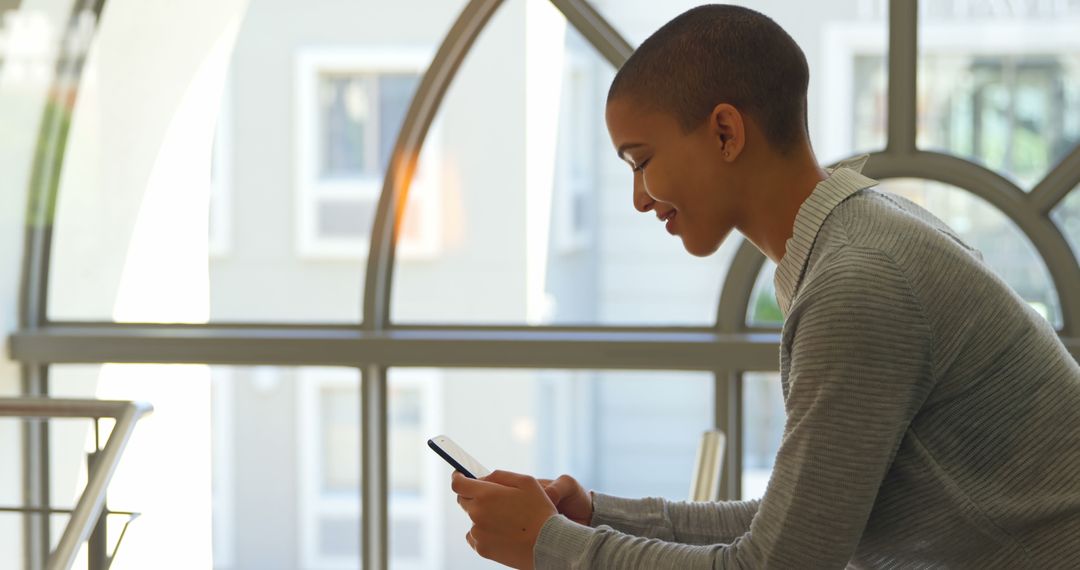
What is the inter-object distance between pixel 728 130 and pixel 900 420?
1.21ft

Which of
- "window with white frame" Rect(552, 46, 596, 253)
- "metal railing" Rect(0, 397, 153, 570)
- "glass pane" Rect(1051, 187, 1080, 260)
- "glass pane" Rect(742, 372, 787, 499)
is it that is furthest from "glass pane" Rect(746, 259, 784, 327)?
"metal railing" Rect(0, 397, 153, 570)

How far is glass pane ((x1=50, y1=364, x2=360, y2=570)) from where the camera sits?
3922 millimetres

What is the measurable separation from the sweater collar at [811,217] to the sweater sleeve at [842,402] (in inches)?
3.2

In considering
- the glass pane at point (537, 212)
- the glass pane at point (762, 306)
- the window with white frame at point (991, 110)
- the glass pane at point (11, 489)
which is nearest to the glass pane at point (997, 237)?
the window with white frame at point (991, 110)

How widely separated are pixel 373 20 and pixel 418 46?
18cm

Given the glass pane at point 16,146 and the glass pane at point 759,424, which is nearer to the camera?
the glass pane at point 759,424

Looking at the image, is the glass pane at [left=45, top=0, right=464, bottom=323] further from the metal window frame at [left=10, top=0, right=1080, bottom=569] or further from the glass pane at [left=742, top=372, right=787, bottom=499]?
the glass pane at [left=742, top=372, right=787, bottom=499]

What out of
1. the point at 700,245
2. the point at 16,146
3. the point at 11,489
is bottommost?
the point at 11,489

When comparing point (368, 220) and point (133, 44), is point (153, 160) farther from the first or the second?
point (368, 220)

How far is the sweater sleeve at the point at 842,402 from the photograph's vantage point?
1.16 metres

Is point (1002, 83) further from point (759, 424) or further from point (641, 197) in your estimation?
point (641, 197)

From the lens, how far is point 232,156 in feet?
12.9

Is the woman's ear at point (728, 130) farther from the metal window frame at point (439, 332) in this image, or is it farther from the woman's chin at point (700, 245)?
the metal window frame at point (439, 332)

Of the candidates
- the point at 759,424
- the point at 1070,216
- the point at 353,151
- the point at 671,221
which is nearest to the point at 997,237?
the point at 1070,216
